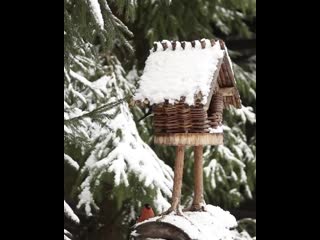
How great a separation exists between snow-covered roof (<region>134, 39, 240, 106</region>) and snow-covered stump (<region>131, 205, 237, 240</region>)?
0.32m

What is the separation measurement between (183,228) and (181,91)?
1.19 ft

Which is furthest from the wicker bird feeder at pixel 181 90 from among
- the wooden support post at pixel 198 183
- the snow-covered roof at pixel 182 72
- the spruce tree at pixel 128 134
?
the spruce tree at pixel 128 134

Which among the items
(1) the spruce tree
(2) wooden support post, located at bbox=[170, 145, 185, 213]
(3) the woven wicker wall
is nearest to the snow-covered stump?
(2) wooden support post, located at bbox=[170, 145, 185, 213]

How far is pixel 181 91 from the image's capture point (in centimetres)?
139

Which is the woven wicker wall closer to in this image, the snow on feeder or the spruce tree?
the snow on feeder

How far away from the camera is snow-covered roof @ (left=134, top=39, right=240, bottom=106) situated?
4.54 ft

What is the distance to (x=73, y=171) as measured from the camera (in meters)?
3.21

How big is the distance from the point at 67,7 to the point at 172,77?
0.69 metres

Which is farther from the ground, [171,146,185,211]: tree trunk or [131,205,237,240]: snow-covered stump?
[171,146,185,211]: tree trunk
